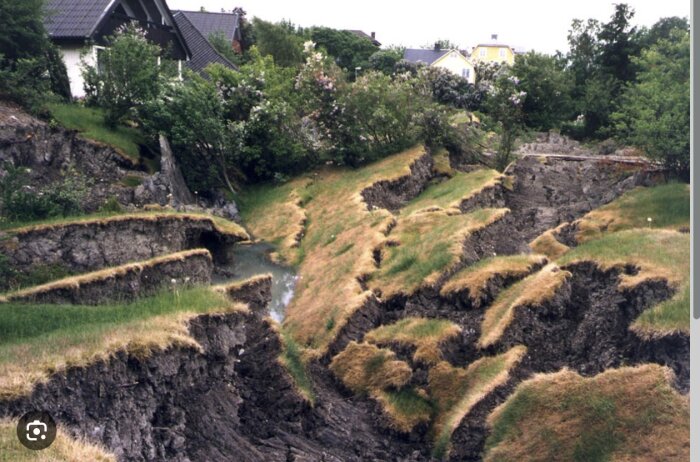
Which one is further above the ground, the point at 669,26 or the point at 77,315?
the point at 669,26

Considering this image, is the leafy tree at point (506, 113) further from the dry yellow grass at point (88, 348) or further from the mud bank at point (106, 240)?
the dry yellow grass at point (88, 348)

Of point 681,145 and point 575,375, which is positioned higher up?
point 681,145

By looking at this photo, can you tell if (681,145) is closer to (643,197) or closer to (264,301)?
(643,197)

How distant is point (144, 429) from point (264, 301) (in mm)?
7037

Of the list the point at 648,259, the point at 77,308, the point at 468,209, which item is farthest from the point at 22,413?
the point at 468,209

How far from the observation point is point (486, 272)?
22344 mm

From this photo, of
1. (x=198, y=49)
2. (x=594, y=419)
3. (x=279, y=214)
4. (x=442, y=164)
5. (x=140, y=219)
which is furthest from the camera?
(x=198, y=49)

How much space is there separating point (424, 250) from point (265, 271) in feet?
28.8

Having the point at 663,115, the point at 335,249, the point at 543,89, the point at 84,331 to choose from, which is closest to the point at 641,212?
the point at 663,115

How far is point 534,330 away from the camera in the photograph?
19.5m

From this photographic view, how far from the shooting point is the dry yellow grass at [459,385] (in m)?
17.5

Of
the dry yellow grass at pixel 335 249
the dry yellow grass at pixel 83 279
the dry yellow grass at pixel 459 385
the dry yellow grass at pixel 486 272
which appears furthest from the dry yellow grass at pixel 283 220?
the dry yellow grass at pixel 459 385

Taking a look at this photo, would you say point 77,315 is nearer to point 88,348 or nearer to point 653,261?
point 88,348

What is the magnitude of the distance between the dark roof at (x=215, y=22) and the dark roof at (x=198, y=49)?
1.50 m
